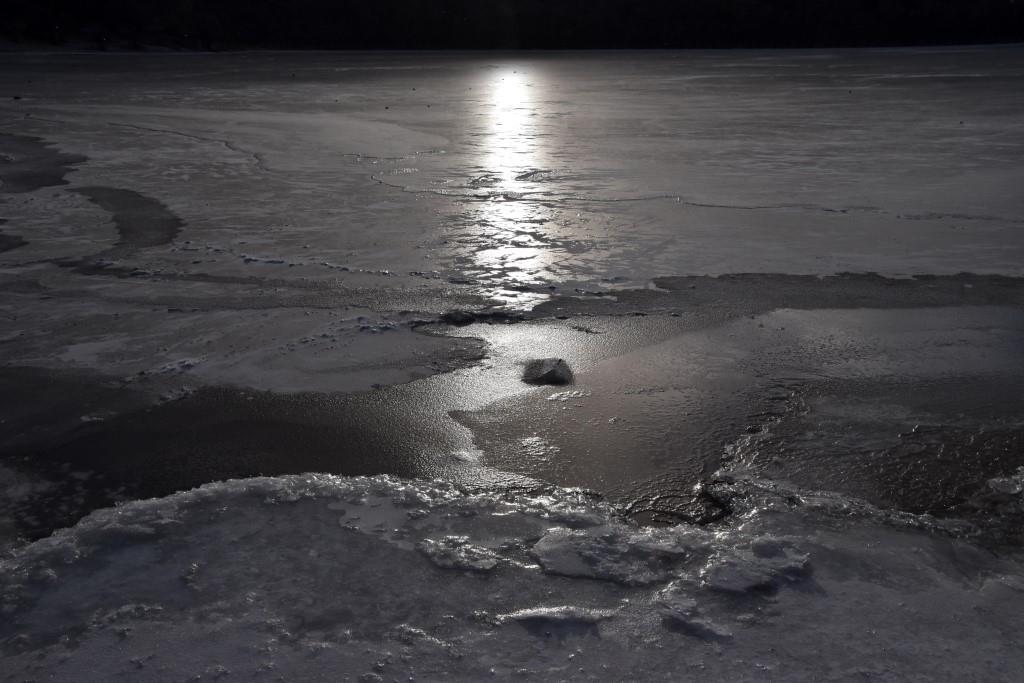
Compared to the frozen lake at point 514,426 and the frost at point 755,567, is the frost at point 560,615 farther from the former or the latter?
the frost at point 755,567

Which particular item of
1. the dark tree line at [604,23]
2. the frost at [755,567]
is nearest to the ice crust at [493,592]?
the frost at [755,567]

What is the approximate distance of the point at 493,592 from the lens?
2.28 meters

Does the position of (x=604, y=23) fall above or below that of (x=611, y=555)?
above

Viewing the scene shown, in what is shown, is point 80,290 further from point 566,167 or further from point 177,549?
point 566,167

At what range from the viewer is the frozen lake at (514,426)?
2.14 metres

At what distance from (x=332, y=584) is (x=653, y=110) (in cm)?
1151

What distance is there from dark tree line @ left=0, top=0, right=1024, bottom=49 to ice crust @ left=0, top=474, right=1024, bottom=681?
123ft

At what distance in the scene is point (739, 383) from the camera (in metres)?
3.48

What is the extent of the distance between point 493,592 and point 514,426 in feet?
3.12

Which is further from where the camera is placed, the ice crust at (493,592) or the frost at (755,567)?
the frost at (755,567)

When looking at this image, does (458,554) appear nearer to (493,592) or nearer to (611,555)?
(493,592)

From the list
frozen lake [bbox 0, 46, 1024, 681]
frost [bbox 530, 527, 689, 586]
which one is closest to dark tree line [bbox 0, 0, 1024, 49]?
frozen lake [bbox 0, 46, 1024, 681]

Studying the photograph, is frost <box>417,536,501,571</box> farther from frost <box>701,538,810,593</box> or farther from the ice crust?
frost <box>701,538,810,593</box>

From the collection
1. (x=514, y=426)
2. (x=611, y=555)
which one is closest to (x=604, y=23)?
(x=514, y=426)
